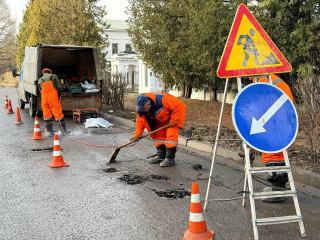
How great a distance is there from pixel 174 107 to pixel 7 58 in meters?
59.0

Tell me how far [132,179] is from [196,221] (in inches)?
100

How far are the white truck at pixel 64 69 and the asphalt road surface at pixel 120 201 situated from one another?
5965 millimetres

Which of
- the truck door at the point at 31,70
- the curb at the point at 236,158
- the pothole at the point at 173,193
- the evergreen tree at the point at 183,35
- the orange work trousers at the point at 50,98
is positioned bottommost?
the pothole at the point at 173,193

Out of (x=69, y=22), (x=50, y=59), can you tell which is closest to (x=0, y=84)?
(x=69, y=22)

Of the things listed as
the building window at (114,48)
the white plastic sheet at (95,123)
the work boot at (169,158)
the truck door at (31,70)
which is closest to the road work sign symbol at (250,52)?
the work boot at (169,158)

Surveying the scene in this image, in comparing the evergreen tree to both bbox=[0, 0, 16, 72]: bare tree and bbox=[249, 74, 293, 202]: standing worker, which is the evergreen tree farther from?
bbox=[0, 0, 16, 72]: bare tree

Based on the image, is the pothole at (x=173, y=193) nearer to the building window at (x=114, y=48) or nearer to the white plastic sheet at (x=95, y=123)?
the white plastic sheet at (x=95, y=123)

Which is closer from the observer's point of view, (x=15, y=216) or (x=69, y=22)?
(x=15, y=216)

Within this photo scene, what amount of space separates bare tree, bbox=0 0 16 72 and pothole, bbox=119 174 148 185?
58009 millimetres

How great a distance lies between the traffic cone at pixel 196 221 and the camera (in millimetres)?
3885

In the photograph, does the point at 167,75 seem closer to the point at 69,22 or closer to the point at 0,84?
the point at 69,22

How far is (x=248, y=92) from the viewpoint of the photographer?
4.11m

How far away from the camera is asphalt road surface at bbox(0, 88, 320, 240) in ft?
13.9

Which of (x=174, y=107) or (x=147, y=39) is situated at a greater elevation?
(x=147, y=39)
